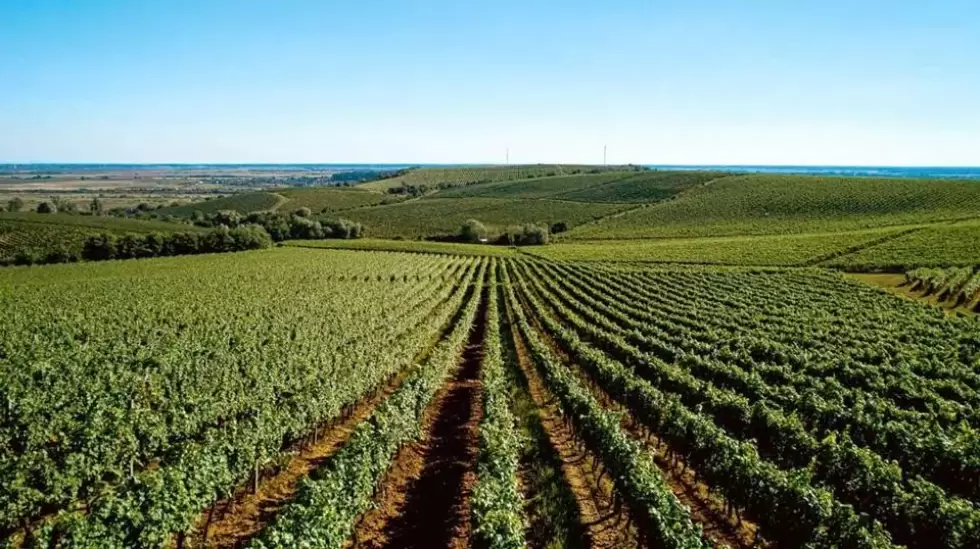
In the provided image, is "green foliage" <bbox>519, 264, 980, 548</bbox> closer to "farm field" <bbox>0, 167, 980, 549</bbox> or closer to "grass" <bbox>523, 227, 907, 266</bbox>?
"farm field" <bbox>0, 167, 980, 549</bbox>

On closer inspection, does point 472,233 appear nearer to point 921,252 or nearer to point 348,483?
point 921,252

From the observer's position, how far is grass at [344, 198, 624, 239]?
147125 mm

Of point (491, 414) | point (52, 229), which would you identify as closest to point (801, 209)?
point (491, 414)

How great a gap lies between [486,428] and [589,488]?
3.77m

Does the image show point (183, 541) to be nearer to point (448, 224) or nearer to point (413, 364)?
point (413, 364)

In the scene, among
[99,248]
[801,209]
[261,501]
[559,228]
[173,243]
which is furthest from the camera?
[559,228]

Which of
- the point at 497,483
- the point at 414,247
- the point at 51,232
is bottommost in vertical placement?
the point at 414,247

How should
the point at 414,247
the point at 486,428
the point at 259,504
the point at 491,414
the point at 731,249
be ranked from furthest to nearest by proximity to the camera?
the point at 414,247 < the point at 731,249 < the point at 491,414 < the point at 486,428 < the point at 259,504

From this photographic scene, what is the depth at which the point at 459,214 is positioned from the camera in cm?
16650

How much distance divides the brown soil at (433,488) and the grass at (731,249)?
64579mm

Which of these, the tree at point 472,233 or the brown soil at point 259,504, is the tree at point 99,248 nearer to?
the tree at point 472,233

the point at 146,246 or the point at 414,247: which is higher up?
the point at 146,246

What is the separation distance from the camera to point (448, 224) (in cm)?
15325

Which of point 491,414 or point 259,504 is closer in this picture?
point 259,504
